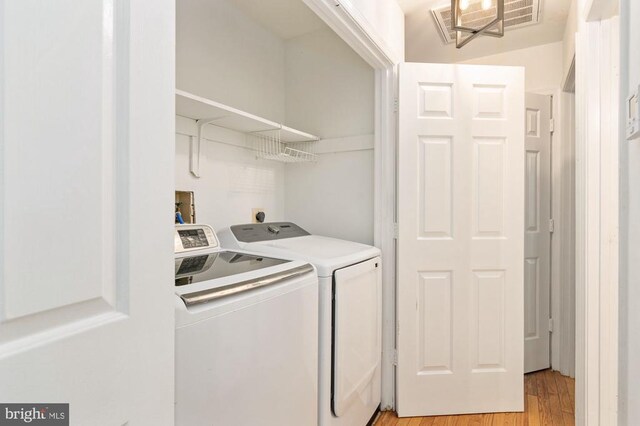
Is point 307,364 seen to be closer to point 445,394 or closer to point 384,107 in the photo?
point 445,394

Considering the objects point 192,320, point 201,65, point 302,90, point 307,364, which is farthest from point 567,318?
point 201,65

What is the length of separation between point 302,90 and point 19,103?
2160 mm

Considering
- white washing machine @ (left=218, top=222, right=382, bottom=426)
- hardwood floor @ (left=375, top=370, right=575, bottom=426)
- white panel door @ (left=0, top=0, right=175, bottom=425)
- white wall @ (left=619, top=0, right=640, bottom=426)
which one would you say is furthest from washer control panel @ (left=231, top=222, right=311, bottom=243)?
white wall @ (left=619, top=0, right=640, bottom=426)

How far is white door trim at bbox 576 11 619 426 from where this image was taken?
58.1 inches

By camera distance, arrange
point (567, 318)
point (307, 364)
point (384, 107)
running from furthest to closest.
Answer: point (567, 318) → point (384, 107) → point (307, 364)

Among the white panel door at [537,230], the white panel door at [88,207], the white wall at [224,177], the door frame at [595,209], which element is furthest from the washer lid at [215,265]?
the white panel door at [537,230]

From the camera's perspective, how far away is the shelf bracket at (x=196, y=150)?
1.79 m

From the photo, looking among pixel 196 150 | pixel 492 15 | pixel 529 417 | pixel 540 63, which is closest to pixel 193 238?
pixel 196 150

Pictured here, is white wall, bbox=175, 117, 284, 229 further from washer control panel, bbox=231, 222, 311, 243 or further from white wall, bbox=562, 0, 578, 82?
white wall, bbox=562, 0, 578, 82

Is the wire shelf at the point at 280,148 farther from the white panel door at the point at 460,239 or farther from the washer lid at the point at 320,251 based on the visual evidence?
the white panel door at the point at 460,239

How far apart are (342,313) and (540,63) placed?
94.5 inches

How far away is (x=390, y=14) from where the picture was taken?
196 centimetres

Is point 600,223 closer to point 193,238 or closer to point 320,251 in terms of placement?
point 320,251

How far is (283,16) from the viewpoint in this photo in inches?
87.7
